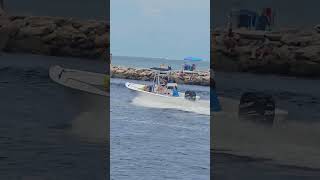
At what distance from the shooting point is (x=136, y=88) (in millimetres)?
12820

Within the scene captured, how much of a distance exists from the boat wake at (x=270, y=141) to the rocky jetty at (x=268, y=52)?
34 centimetres

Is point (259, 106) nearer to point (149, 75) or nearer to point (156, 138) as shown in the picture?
point (156, 138)

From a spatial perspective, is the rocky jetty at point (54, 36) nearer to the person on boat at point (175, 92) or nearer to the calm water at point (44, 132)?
the calm water at point (44, 132)

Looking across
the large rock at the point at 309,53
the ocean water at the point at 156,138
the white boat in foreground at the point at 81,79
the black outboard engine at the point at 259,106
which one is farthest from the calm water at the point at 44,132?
the ocean water at the point at 156,138

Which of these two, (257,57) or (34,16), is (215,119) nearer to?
(257,57)

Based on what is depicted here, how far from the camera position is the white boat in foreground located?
312cm

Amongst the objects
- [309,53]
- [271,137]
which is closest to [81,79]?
[271,137]

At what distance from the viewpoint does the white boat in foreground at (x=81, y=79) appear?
3125 millimetres

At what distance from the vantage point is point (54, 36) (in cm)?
327

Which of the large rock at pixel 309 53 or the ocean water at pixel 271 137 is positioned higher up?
the large rock at pixel 309 53

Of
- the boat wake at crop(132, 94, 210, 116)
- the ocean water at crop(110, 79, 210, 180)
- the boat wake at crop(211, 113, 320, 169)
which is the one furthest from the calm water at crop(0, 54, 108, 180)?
the boat wake at crop(132, 94, 210, 116)

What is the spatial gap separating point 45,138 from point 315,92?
67.3 inches

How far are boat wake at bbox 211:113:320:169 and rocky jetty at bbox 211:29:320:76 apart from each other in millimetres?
338

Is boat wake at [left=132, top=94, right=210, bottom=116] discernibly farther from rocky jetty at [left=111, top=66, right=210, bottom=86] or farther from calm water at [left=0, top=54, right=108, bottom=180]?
calm water at [left=0, top=54, right=108, bottom=180]
